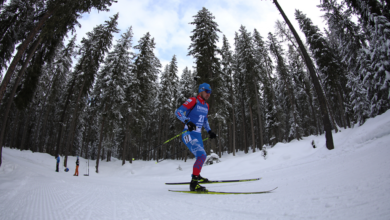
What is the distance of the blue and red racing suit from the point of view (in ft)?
12.9

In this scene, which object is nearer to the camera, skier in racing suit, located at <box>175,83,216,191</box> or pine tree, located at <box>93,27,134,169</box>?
skier in racing suit, located at <box>175,83,216,191</box>

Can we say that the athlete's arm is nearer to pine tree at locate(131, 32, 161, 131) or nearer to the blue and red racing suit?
the blue and red racing suit

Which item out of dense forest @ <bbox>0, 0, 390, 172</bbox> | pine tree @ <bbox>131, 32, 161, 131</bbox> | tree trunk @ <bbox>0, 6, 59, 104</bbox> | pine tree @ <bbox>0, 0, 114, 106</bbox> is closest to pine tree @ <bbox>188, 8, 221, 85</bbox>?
dense forest @ <bbox>0, 0, 390, 172</bbox>

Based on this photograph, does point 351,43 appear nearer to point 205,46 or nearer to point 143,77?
point 205,46

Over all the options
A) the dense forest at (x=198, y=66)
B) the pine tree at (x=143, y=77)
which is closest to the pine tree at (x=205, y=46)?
the dense forest at (x=198, y=66)

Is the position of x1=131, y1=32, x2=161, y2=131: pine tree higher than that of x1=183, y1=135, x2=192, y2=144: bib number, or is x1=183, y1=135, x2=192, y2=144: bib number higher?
x1=131, y1=32, x2=161, y2=131: pine tree

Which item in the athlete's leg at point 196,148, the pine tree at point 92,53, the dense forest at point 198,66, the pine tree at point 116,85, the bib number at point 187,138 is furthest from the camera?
the pine tree at point 116,85

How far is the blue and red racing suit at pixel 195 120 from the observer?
3.94 metres

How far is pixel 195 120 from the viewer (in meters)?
4.28

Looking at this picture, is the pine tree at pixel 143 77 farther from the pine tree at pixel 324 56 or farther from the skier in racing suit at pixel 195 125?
the pine tree at pixel 324 56

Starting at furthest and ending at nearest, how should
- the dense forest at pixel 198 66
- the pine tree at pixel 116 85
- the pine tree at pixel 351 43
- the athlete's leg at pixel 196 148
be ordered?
1. the pine tree at pixel 116 85
2. the pine tree at pixel 351 43
3. the dense forest at pixel 198 66
4. the athlete's leg at pixel 196 148

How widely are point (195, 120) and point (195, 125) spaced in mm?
281

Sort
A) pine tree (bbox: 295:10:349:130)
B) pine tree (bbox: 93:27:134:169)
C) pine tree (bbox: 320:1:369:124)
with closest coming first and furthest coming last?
pine tree (bbox: 320:1:369:124)
pine tree (bbox: 93:27:134:169)
pine tree (bbox: 295:10:349:130)

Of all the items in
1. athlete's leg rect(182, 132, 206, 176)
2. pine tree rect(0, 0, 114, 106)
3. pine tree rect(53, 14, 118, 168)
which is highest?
pine tree rect(53, 14, 118, 168)
